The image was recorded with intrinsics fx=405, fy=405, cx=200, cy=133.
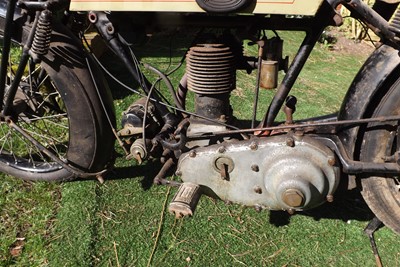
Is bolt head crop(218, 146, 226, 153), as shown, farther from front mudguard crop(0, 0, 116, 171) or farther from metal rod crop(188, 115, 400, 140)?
front mudguard crop(0, 0, 116, 171)

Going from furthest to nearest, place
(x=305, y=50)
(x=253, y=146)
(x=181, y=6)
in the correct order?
(x=253, y=146), (x=305, y=50), (x=181, y=6)

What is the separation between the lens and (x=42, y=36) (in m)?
1.90

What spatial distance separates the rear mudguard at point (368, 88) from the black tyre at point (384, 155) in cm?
3

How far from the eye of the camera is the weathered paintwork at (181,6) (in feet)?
5.30

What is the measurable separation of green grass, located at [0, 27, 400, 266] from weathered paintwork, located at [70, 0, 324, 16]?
119 cm

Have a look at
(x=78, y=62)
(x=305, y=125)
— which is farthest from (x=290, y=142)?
(x=78, y=62)

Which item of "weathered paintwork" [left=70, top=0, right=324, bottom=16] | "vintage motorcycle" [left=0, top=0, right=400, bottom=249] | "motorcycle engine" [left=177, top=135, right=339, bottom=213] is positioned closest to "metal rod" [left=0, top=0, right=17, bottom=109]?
"vintage motorcycle" [left=0, top=0, right=400, bottom=249]

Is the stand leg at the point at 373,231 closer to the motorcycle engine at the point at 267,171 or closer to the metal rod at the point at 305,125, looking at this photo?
the motorcycle engine at the point at 267,171

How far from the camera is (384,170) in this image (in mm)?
1839

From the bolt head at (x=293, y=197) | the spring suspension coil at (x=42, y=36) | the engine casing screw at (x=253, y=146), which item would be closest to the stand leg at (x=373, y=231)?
the bolt head at (x=293, y=197)

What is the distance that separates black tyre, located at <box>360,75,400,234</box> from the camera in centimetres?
181

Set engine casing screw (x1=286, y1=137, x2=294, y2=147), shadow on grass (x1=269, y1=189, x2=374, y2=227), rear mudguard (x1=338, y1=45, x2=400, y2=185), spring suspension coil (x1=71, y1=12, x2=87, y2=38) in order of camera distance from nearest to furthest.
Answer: rear mudguard (x1=338, y1=45, x2=400, y2=185) → engine casing screw (x1=286, y1=137, x2=294, y2=147) → spring suspension coil (x1=71, y1=12, x2=87, y2=38) → shadow on grass (x1=269, y1=189, x2=374, y2=227)

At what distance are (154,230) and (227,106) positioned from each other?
82 cm

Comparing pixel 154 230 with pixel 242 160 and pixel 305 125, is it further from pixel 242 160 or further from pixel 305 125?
pixel 305 125
